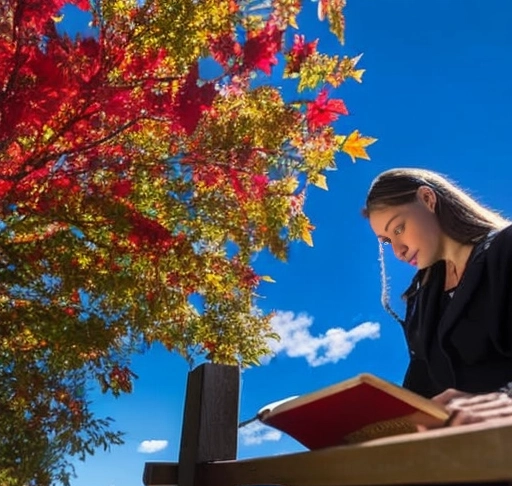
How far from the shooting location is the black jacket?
1001 mm

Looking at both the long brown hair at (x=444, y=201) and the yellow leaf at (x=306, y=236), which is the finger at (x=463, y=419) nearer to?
the long brown hair at (x=444, y=201)

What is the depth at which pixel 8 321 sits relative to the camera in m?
2.81

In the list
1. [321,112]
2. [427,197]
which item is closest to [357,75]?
[321,112]

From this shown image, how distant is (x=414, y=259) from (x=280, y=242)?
69.3 inches

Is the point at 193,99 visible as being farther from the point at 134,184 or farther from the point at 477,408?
the point at 477,408

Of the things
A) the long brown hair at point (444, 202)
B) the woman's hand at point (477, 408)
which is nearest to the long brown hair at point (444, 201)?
the long brown hair at point (444, 202)

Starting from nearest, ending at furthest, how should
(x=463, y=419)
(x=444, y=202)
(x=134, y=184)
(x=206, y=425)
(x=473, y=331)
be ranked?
1. (x=463, y=419)
2. (x=473, y=331)
3. (x=206, y=425)
4. (x=444, y=202)
5. (x=134, y=184)

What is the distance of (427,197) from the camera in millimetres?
1255

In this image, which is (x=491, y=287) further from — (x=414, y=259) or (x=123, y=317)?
(x=123, y=317)

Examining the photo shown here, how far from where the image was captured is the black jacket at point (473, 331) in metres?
1.00

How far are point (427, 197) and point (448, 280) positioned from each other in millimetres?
166

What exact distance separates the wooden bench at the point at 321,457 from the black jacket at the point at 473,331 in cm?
29

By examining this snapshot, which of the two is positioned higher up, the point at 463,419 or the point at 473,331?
the point at 473,331

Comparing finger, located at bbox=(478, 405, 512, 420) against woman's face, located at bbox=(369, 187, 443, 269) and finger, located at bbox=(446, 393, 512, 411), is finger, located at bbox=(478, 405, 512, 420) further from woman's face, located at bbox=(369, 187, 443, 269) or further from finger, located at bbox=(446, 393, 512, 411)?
woman's face, located at bbox=(369, 187, 443, 269)
